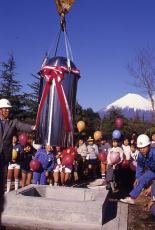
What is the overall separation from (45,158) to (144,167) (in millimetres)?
2987

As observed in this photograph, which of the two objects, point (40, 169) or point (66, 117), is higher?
point (66, 117)

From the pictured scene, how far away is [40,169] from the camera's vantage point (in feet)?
31.7

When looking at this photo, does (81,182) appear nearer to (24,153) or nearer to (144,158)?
(24,153)

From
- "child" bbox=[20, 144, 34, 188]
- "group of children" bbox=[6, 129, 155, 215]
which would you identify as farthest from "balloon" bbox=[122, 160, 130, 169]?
"child" bbox=[20, 144, 34, 188]

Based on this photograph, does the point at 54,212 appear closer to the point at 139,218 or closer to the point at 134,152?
the point at 139,218

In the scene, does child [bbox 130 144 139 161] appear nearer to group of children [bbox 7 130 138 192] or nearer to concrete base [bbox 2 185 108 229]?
group of children [bbox 7 130 138 192]

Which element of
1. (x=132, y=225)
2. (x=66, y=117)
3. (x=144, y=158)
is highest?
(x=66, y=117)

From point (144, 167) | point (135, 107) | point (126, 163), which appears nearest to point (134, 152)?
point (126, 163)

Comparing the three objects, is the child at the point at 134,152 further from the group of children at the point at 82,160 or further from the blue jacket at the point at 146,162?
the blue jacket at the point at 146,162

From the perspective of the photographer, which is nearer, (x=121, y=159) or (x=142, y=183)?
(x=142, y=183)

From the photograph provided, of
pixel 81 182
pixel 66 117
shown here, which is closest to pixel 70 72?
pixel 66 117

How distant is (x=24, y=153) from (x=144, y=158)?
12.9 ft

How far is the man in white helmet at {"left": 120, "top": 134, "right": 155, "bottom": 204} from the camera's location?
7352mm

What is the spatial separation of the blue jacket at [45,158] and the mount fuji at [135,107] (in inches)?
724
